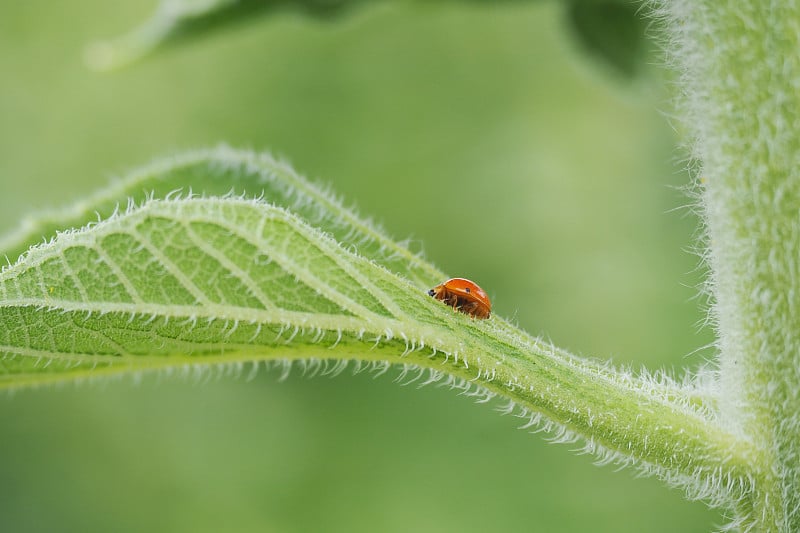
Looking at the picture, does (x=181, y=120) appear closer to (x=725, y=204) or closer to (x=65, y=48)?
(x=65, y=48)

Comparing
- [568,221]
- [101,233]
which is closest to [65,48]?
[568,221]

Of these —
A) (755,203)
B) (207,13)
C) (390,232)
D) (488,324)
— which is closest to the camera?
(755,203)

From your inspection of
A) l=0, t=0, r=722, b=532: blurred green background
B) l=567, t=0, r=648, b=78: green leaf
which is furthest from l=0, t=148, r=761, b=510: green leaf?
l=0, t=0, r=722, b=532: blurred green background

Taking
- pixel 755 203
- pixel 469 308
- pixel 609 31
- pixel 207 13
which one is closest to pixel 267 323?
pixel 469 308

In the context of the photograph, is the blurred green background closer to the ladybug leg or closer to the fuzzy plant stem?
the ladybug leg

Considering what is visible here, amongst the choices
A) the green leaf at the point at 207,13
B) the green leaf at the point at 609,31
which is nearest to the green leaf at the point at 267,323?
the green leaf at the point at 207,13

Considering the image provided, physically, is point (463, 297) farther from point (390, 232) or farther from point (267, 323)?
point (390, 232)

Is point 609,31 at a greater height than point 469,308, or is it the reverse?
point 609,31
